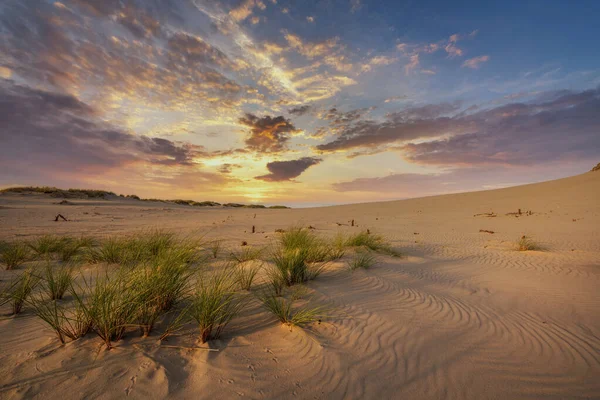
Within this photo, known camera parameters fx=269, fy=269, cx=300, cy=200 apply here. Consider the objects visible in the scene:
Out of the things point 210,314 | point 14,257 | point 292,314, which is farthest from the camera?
point 14,257

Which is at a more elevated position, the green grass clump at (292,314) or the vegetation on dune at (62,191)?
the vegetation on dune at (62,191)

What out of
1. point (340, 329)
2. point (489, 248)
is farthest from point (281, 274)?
point (489, 248)

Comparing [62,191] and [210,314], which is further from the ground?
[62,191]

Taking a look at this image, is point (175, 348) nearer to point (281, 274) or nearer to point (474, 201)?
point (281, 274)

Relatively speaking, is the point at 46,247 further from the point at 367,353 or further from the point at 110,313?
the point at 367,353

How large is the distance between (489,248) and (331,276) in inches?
286

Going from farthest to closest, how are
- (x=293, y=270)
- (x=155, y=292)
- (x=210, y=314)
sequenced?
(x=293, y=270) → (x=155, y=292) → (x=210, y=314)

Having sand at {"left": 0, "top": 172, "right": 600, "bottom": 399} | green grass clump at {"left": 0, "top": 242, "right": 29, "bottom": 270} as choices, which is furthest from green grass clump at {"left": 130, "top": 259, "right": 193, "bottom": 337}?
green grass clump at {"left": 0, "top": 242, "right": 29, "bottom": 270}

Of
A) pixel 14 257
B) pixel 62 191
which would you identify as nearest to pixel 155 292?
pixel 14 257

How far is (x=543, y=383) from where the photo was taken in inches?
99.7

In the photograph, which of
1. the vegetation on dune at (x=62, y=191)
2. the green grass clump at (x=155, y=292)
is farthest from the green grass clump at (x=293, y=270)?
the vegetation on dune at (x=62, y=191)

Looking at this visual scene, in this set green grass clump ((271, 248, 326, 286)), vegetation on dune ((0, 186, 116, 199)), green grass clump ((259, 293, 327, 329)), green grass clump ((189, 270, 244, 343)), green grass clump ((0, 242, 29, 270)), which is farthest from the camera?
vegetation on dune ((0, 186, 116, 199))

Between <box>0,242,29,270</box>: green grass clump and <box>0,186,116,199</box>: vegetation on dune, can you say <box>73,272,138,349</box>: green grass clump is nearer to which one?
<box>0,242,29,270</box>: green grass clump

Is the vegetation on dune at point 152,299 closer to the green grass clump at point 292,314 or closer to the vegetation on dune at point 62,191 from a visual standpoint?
the green grass clump at point 292,314
